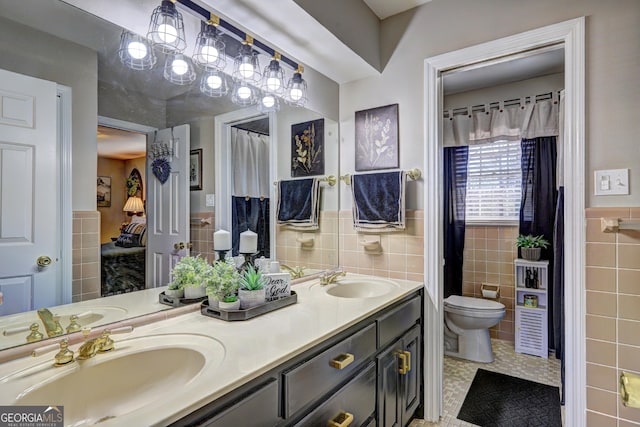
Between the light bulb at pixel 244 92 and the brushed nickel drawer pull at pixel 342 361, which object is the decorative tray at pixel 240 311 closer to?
the brushed nickel drawer pull at pixel 342 361

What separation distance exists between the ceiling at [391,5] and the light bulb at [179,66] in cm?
113

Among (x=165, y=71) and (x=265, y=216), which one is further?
(x=265, y=216)

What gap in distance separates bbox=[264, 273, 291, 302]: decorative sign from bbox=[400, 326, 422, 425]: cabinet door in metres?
0.67

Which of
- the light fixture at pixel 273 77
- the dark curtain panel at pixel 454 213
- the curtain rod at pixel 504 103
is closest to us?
the light fixture at pixel 273 77

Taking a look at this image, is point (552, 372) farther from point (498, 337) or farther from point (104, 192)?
point (104, 192)

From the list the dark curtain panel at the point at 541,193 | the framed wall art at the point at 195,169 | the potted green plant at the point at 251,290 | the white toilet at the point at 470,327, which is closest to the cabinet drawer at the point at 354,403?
the potted green plant at the point at 251,290

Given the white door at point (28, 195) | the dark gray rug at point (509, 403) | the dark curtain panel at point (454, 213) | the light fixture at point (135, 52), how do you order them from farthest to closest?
the dark curtain panel at point (454, 213) → the dark gray rug at point (509, 403) → the light fixture at point (135, 52) → the white door at point (28, 195)

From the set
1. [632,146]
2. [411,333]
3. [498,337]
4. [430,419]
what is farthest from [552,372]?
[632,146]

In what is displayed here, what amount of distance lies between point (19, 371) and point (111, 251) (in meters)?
0.44

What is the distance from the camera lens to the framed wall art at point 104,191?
112 cm

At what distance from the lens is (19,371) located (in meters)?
0.82

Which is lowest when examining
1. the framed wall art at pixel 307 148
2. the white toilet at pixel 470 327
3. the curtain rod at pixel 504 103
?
the white toilet at pixel 470 327

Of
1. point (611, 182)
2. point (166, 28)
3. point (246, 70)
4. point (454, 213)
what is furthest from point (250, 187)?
point (454, 213)

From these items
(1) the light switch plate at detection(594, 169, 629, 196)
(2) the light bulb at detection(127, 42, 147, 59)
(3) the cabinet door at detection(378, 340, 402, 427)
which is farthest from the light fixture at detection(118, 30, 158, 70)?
(1) the light switch plate at detection(594, 169, 629, 196)
